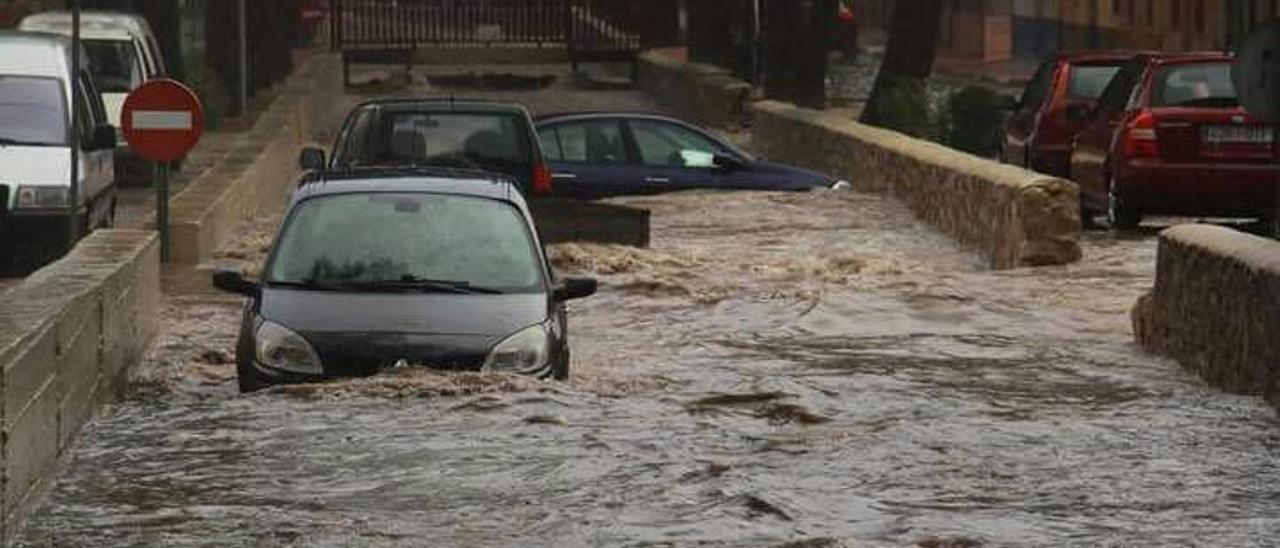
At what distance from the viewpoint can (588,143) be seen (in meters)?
30.1

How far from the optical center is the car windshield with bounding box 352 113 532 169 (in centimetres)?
2389

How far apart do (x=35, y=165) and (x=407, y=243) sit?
9484mm

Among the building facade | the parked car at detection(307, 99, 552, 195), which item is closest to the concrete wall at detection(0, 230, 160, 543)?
the parked car at detection(307, 99, 552, 195)

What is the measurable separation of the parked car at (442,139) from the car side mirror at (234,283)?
795 centimetres

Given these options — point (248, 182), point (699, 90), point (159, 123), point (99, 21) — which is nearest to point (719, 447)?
point (159, 123)

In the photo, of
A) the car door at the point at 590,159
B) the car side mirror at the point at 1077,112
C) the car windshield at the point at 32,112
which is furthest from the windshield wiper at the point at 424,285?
the car side mirror at the point at 1077,112

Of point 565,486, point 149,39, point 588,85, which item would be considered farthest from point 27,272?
point 588,85

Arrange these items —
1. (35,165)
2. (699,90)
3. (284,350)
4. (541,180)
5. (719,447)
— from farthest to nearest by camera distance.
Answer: (699,90)
(541,180)
(35,165)
(284,350)
(719,447)

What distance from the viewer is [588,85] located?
59.3 meters

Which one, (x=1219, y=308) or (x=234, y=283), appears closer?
(x=234, y=283)

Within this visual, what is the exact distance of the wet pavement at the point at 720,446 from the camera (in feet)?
38.4

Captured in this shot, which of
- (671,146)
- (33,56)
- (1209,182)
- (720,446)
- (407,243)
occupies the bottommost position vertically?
(671,146)

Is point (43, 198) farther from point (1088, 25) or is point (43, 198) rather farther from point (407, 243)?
point (1088, 25)

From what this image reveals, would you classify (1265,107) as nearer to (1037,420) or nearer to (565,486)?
(1037,420)
